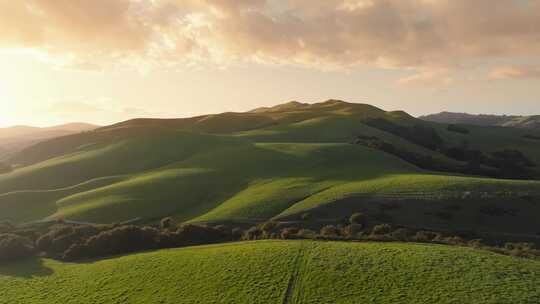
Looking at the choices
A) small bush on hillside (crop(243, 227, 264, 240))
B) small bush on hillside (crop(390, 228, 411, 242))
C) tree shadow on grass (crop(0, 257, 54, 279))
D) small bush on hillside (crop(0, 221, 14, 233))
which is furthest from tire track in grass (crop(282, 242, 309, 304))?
small bush on hillside (crop(0, 221, 14, 233))

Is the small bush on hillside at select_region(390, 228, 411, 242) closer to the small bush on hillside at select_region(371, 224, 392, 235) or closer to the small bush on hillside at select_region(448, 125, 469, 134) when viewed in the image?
the small bush on hillside at select_region(371, 224, 392, 235)

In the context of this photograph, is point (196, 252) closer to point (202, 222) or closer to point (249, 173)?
point (202, 222)

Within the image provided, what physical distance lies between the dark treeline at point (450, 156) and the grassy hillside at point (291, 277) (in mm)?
72584

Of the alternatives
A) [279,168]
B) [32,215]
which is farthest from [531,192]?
[32,215]

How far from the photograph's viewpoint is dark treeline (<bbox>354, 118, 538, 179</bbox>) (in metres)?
116

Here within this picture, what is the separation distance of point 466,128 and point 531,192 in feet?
394

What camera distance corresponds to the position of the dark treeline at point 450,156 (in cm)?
11550

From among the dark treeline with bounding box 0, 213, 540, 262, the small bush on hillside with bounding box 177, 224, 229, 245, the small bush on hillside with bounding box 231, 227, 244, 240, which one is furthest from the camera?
the small bush on hillside with bounding box 231, 227, 244, 240

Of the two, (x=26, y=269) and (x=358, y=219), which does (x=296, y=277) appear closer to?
(x=358, y=219)

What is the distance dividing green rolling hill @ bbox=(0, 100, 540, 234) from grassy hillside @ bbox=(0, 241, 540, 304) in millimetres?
19581

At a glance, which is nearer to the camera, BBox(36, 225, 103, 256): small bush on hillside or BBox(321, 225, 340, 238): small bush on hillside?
BBox(321, 225, 340, 238): small bush on hillside

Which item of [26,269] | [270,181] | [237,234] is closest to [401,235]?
[237,234]

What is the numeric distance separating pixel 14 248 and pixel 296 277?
39034mm

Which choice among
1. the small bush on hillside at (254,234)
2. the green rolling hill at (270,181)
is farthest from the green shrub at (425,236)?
the small bush on hillside at (254,234)
